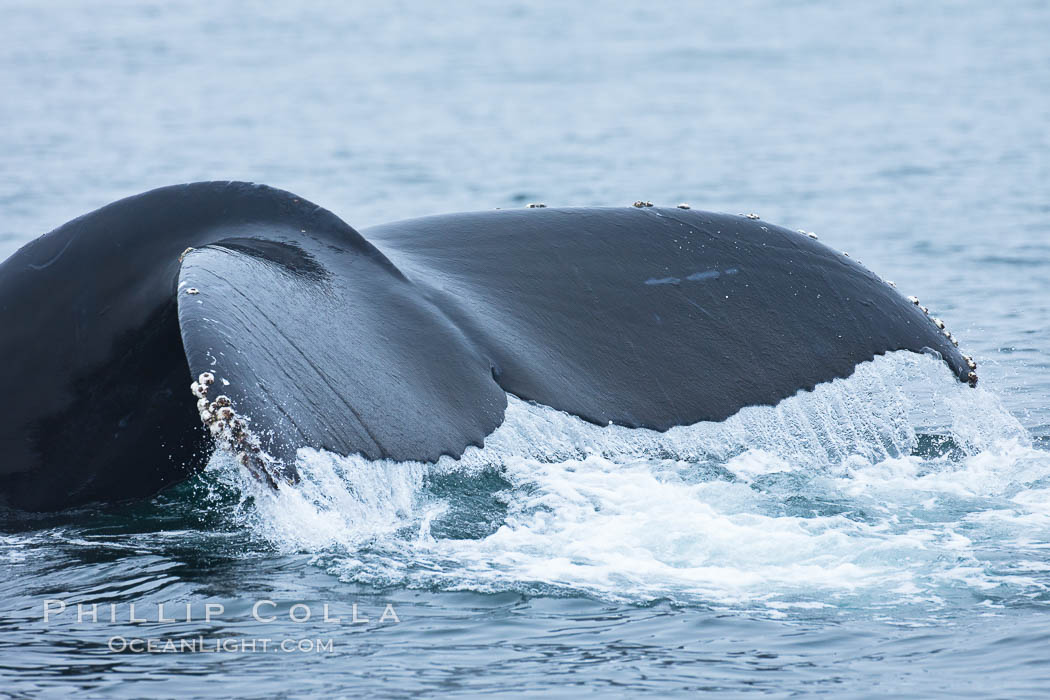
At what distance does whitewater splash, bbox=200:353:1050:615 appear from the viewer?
201 inches

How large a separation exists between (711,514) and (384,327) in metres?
1.60

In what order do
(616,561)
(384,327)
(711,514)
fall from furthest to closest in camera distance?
(711,514)
(616,561)
(384,327)

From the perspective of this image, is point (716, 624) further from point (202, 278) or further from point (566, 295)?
point (202, 278)

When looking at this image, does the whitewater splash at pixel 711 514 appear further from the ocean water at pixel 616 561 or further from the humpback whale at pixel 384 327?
the humpback whale at pixel 384 327

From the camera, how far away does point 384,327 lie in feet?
15.6

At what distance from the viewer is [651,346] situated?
519 cm

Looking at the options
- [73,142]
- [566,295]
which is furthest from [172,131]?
[566,295]

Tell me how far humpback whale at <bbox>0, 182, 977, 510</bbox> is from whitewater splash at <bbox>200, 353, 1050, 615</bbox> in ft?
0.49

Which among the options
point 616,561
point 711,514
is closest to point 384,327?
point 616,561

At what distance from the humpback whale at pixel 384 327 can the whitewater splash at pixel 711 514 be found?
15 cm

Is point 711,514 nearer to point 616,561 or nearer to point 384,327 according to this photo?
point 616,561

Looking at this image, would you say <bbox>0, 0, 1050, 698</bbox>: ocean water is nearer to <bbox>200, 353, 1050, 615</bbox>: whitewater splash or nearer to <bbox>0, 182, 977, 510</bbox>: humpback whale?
<bbox>200, 353, 1050, 615</bbox>: whitewater splash

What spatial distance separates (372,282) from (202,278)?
2.23 feet

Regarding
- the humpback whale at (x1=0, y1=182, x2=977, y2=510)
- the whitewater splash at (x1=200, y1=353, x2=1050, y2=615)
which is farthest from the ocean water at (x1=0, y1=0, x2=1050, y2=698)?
the humpback whale at (x1=0, y1=182, x2=977, y2=510)
